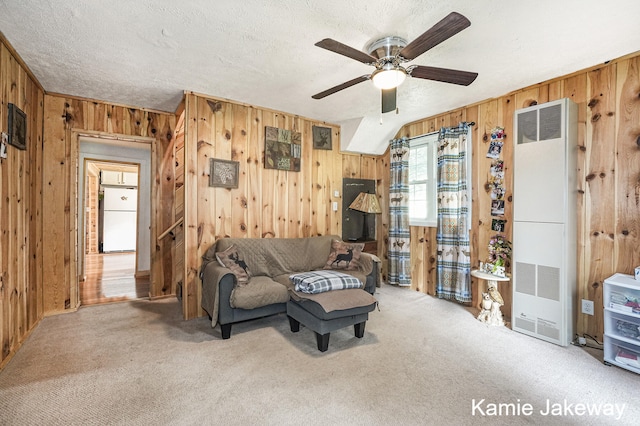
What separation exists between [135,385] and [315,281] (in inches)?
58.4

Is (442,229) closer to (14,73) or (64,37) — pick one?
(64,37)

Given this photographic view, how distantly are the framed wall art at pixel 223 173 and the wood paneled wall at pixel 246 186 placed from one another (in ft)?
0.18

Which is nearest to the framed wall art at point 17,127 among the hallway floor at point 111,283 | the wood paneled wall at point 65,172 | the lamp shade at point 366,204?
the wood paneled wall at point 65,172

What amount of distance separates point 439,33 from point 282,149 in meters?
2.56

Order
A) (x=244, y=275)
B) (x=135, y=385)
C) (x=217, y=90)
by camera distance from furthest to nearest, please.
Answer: (x=217, y=90)
(x=244, y=275)
(x=135, y=385)

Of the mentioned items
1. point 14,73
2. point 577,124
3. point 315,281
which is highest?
point 14,73

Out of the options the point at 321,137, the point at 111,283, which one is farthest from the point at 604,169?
the point at 111,283

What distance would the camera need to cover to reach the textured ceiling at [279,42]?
186cm

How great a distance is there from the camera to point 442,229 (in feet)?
12.5

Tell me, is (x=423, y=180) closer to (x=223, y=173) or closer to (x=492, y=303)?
(x=492, y=303)

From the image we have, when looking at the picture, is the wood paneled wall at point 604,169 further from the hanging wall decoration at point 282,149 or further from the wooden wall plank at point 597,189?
the hanging wall decoration at point 282,149

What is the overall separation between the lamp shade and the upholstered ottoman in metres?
1.85

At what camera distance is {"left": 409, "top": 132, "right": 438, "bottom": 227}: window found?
4.11m

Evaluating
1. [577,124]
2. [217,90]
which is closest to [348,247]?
[217,90]
